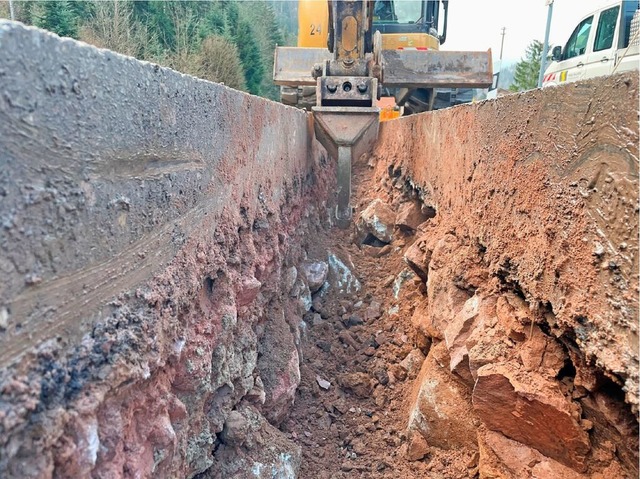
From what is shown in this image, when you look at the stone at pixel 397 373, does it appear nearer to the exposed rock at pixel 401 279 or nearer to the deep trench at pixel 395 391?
the deep trench at pixel 395 391

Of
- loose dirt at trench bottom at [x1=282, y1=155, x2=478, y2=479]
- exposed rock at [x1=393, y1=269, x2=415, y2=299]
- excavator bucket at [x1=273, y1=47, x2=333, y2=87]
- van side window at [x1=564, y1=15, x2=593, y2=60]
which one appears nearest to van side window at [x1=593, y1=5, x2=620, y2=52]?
van side window at [x1=564, y1=15, x2=593, y2=60]

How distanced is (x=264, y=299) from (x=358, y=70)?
3378 mm

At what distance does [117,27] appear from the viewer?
1227 cm

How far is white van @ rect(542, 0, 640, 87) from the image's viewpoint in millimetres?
7121

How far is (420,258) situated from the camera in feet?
11.3

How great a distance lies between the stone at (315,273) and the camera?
4105 millimetres

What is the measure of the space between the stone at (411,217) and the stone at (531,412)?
89.4 inches

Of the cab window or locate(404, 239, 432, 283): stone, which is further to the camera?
the cab window

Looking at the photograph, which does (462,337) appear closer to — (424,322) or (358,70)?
(424,322)

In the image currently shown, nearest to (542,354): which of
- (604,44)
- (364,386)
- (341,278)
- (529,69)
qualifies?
(364,386)

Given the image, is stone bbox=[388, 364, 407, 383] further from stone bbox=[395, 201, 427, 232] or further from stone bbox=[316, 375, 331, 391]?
stone bbox=[395, 201, 427, 232]

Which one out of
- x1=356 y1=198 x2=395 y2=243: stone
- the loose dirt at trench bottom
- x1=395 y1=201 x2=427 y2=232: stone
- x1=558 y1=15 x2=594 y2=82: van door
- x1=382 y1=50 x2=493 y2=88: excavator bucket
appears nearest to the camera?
the loose dirt at trench bottom

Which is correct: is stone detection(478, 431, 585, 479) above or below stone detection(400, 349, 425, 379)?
above

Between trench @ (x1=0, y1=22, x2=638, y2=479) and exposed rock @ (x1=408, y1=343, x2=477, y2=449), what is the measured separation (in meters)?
0.01
